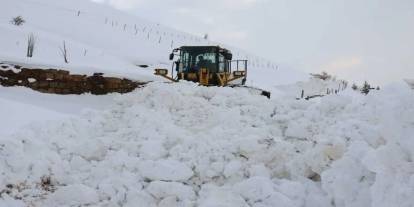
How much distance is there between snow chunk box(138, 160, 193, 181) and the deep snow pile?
0.01 metres

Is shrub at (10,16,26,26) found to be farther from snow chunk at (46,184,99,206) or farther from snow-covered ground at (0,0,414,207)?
snow chunk at (46,184,99,206)

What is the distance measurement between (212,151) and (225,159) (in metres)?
0.25

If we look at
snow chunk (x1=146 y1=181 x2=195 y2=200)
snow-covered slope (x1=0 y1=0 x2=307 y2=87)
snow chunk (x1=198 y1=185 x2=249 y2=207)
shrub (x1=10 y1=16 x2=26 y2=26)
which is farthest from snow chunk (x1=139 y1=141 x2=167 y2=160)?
shrub (x1=10 y1=16 x2=26 y2=26)

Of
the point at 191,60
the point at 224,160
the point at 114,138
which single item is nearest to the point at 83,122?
the point at 114,138

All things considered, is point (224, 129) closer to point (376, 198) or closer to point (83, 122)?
point (83, 122)

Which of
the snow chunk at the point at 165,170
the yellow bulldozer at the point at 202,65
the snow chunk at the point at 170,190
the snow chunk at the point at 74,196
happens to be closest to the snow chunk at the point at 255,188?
the snow chunk at the point at 170,190

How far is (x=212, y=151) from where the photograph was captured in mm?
7453

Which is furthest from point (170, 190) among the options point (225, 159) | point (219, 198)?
point (225, 159)

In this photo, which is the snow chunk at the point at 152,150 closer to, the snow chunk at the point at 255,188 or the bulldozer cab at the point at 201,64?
the snow chunk at the point at 255,188

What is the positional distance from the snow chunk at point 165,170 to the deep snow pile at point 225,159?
0.04 feet

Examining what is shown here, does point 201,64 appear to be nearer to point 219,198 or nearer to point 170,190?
point 170,190

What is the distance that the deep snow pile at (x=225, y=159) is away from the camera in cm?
547

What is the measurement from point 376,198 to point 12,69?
1086 centimetres

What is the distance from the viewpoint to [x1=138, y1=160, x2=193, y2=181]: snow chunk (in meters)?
6.78
